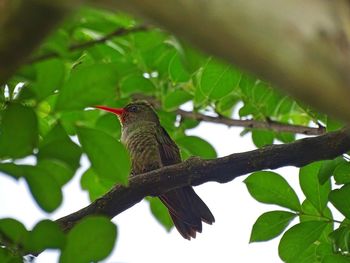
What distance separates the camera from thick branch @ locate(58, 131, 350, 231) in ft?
9.41

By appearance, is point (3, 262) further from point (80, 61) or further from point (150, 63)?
point (150, 63)

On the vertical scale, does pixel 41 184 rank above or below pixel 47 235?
above

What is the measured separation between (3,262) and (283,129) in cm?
215

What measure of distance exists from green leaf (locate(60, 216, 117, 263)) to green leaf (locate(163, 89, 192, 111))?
80.6 inches

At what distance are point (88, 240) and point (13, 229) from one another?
0.29 m

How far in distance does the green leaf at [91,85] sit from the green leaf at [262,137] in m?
2.09

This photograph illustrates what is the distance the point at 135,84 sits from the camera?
385 centimetres

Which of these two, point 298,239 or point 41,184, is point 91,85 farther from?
point 298,239

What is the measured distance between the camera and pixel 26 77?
2.03m

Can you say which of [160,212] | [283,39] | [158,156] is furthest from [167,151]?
[283,39]

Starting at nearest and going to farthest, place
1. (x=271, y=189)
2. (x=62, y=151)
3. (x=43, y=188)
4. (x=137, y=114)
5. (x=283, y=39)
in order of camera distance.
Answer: (x=283, y=39) → (x=43, y=188) → (x=62, y=151) → (x=271, y=189) → (x=137, y=114)

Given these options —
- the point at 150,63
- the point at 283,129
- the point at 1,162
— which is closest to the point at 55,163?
the point at 1,162

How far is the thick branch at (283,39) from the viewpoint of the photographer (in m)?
1.12

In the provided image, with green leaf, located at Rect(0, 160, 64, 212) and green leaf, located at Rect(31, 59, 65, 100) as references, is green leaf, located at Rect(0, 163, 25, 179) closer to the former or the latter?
green leaf, located at Rect(0, 160, 64, 212)
